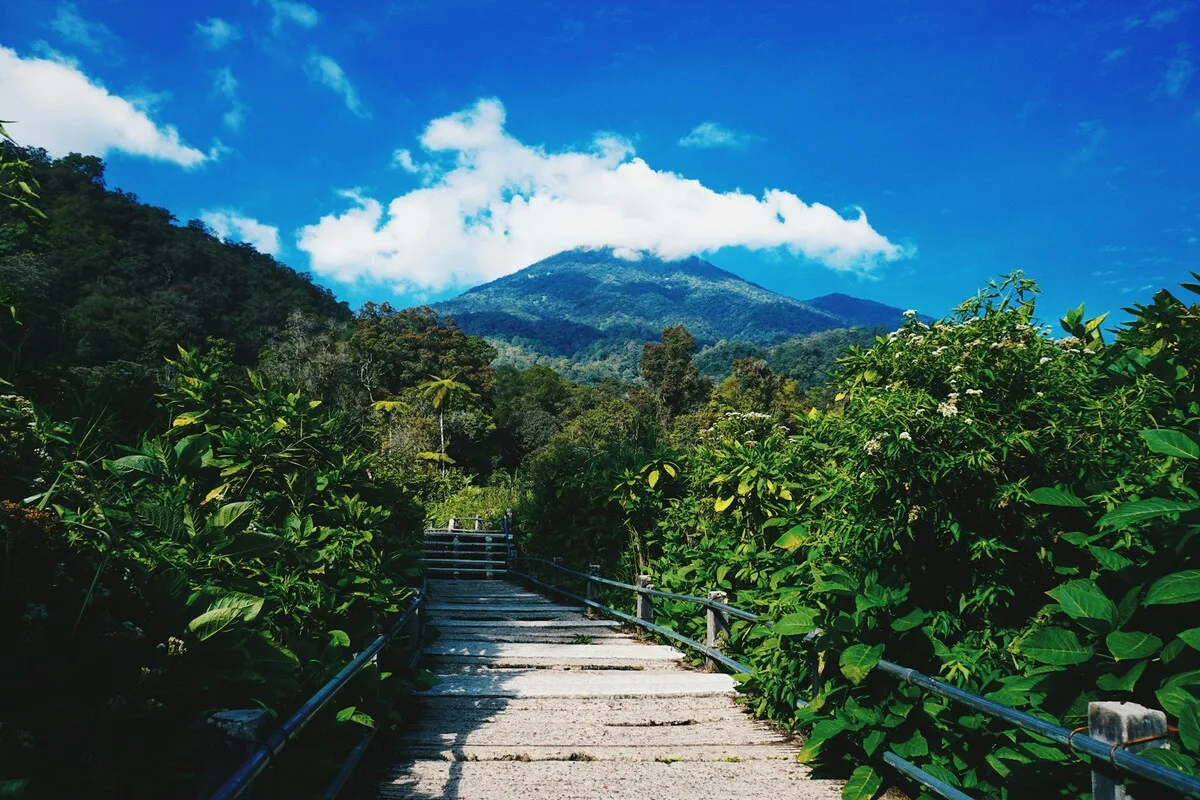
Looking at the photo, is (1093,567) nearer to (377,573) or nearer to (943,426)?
(943,426)

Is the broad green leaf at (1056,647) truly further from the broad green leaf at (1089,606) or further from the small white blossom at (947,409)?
the small white blossom at (947,409)

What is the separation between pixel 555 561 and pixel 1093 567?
33.2ft

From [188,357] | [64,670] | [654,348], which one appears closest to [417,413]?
[654,348]

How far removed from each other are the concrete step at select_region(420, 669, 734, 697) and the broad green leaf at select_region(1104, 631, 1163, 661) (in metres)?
3.33

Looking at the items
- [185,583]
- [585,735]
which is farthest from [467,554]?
[185,583]

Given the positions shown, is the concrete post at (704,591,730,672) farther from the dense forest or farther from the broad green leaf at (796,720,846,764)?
the broad green leaf at (796,720,846,764)

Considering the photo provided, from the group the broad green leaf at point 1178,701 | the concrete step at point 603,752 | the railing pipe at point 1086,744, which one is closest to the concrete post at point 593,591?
the concrete step at point 603,752

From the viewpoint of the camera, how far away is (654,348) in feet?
156

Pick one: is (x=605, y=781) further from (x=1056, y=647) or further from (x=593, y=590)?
(x=593, y=590)

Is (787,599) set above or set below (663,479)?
below

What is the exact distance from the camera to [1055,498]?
2.76 m

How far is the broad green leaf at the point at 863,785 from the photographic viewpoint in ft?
10.7

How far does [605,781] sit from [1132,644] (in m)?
2.38

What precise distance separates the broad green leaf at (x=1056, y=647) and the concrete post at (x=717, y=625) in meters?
3.61
